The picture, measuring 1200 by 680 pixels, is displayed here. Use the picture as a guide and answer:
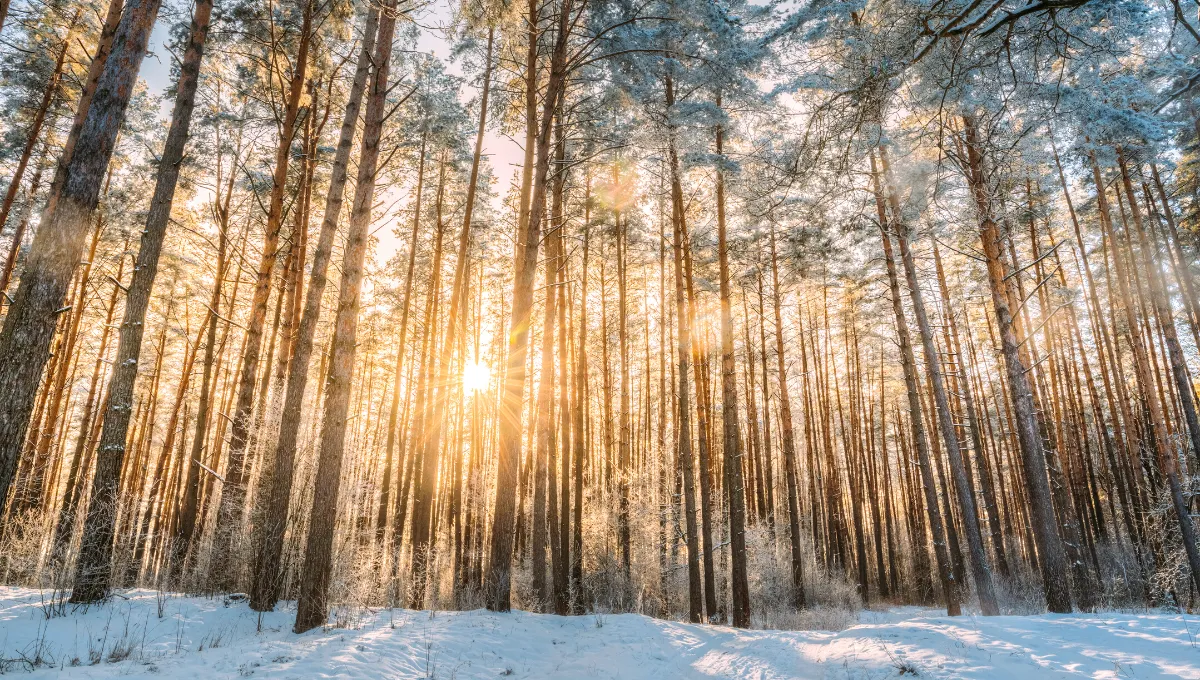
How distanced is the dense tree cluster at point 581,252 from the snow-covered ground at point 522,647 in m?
0.65

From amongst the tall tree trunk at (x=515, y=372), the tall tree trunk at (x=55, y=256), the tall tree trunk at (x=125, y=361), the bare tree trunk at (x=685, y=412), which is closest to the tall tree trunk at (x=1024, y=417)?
the bare tree trunk at (x=685, y=412)

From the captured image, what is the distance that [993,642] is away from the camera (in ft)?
17.1

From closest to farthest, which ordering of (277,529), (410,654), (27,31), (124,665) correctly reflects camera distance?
(124,665), (410,654), (277,529), (27,31)

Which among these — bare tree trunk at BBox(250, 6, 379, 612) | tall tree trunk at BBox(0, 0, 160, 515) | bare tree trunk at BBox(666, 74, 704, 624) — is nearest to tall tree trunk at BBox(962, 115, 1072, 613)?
bare tree trunk at BBox(666, 74, 704, 624)

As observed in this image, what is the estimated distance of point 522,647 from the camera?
5934 millimetres

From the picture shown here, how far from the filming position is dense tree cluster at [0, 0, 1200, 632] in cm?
531

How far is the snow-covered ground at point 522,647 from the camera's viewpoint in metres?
4.11

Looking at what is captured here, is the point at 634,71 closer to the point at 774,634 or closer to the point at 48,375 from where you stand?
the point at 774,634

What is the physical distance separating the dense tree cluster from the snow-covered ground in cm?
65

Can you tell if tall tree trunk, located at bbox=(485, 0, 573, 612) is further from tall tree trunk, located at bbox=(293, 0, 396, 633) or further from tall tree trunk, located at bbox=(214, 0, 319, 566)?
tall tree trunk, located at bbox=(214, 0, 319, 566)

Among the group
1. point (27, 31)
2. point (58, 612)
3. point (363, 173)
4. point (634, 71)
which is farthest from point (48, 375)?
point (634, 71)

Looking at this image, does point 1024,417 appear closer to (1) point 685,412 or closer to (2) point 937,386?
(2) point 937,386

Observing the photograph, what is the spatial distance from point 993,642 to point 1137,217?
13.3 m

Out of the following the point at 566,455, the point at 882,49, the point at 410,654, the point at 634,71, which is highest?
the point at 634,71
